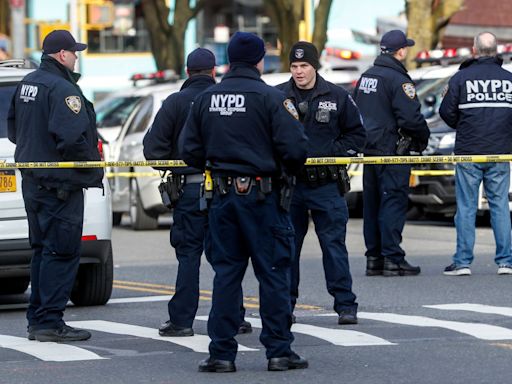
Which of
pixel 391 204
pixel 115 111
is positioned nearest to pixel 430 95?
pixel 115 111

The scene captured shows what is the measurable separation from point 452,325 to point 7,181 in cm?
327

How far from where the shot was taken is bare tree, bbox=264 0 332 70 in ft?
94.0

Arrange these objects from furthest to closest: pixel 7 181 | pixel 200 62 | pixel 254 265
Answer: pixel 7 181 < pixel 200 62 < pixel 254 265

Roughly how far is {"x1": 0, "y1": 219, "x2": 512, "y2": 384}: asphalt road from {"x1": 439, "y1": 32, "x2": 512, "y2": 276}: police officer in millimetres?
320

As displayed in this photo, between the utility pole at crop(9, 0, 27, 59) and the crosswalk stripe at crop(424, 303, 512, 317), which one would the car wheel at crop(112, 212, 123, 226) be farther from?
the utility pole at crop(9, 0, 27, 59)

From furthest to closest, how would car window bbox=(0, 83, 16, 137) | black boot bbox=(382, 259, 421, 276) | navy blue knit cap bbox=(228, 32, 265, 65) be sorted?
black boot bbox=(382, 259, 421, 276) → car window bbox=(0, 83, 16, 137) → navy blue knit cap bbox=(228, 32, 265, 65)

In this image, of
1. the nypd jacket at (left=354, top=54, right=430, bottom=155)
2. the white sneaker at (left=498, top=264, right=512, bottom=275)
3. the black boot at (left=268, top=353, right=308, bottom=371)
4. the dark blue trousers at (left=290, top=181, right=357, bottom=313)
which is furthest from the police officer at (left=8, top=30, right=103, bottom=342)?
the white sneaker at (left=498, top=264, right=512, bottom=275)

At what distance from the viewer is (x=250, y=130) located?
8.38 meters

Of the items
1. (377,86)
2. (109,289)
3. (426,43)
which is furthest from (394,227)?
(426,43)

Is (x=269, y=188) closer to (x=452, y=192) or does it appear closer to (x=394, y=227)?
(x=394, y=227)

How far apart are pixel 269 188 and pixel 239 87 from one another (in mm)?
552

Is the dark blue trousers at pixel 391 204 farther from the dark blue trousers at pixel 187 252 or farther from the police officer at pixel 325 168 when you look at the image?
the dark blue trousers at pixel 187 252

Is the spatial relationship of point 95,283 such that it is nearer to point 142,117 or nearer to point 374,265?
point 374,265

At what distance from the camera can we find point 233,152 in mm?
8383
